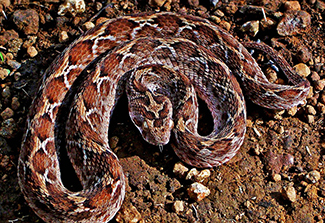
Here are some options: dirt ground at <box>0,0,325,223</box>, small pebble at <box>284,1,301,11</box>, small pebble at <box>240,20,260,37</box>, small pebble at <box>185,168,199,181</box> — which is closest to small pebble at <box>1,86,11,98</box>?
dirt ground at <box>0,0,325,223</box>

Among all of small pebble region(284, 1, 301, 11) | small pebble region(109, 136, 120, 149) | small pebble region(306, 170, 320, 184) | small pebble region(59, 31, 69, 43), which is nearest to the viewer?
small pebble region(306, 170, 320, 184)

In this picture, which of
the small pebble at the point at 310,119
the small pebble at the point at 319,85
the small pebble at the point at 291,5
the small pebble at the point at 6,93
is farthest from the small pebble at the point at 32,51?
the small pebble at the point at 319,85

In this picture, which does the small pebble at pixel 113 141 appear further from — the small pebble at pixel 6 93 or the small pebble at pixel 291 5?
the small pebble at pixel 291 5

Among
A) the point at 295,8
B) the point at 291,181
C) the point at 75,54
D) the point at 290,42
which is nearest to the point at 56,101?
the point at 75,54

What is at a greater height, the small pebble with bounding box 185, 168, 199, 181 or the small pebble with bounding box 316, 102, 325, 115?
the small pebble with bounding box 316, 102, 325, 115

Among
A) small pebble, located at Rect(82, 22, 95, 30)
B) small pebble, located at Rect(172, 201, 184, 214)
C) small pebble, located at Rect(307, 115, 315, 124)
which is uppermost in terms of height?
small pebble, located at Rect(82, 22, 95, 30)

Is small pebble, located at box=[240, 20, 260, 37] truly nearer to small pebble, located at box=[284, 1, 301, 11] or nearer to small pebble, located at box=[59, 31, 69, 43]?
small pebble, located at box=[284, 1, 301, 11]

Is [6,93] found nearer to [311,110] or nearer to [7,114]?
[7,114]
